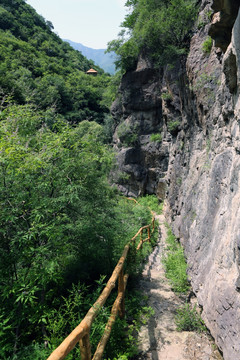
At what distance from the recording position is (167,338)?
355 centimetres

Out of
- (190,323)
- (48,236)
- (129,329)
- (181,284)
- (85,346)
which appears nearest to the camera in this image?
(85,346)

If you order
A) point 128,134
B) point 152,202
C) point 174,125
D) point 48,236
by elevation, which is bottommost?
point 152,202

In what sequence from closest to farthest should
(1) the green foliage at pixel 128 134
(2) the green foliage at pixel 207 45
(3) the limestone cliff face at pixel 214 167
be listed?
(3) the limestone cliff face at pixel 214 167
(2) the green foliage at pixel 207 45
(1) the green foliage at pixel 128 134

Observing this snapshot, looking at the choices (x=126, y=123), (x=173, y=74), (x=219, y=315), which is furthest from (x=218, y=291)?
(x=126, y=123)

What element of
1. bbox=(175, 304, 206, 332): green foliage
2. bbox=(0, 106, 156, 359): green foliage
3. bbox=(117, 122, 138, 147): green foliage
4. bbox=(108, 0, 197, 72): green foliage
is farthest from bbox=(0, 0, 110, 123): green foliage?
bbox=(175, 304, 206, 332): green foliage

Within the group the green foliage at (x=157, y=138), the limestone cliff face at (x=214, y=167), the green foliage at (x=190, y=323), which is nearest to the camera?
the limestone cliff face at (x=214, y=167)

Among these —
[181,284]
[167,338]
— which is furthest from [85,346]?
[181,284]

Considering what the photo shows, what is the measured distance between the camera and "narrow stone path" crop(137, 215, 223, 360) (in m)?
3.16

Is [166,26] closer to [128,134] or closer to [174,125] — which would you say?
[174,125]

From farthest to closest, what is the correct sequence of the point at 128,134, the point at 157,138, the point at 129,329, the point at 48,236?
the point at 128,134 < the point at 157,138 < the point at 129,329 < the point at 48,236

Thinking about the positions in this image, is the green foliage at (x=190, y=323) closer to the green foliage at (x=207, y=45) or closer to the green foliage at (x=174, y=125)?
the green foliage at (x=207, y=45)

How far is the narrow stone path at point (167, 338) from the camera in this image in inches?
124

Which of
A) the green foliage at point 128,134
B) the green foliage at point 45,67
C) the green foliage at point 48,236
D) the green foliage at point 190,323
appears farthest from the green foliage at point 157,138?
the green foliage at point 190,323

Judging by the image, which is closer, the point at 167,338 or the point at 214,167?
the point at 167,338
